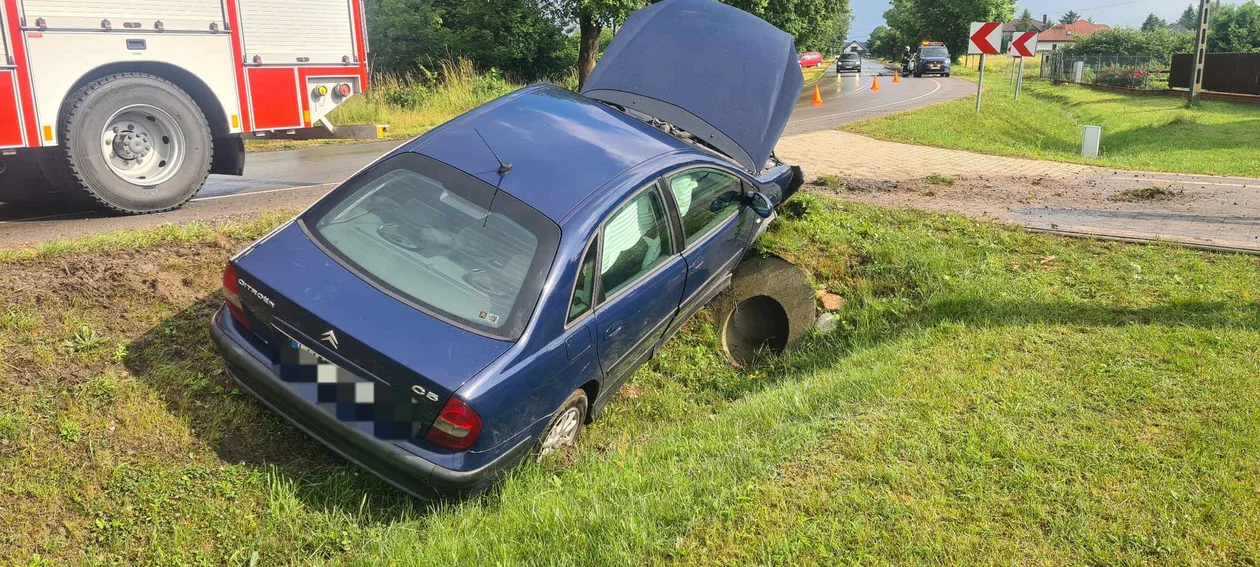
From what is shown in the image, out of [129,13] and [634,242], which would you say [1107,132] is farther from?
[129,13]

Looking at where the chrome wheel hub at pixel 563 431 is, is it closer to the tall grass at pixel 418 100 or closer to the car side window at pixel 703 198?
the car side window at pixel 703 198

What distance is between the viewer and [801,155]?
498 inches

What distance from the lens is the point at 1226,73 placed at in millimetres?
33844

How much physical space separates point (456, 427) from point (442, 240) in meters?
0.96

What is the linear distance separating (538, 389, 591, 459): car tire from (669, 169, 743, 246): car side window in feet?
3.98

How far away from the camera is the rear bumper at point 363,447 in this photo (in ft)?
11.2

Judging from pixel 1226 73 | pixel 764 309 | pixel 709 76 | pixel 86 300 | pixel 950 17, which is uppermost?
pixel 950 17

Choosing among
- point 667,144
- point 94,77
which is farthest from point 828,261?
point 94,77

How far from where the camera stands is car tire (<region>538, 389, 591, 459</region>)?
13.1 feet

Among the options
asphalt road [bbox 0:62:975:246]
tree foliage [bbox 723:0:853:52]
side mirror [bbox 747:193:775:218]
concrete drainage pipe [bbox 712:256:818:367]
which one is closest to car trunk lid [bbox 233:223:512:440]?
side mirror [bbox 747:193:775:218]

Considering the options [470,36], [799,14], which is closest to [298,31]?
[470,36]

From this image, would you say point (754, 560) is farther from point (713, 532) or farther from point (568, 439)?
point (568, 439)

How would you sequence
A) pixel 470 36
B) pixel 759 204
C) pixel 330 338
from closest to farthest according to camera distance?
1. pixel 330 338
2. pixel 759 204
3. pixel 470 36

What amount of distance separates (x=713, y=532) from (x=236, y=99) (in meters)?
6.43
